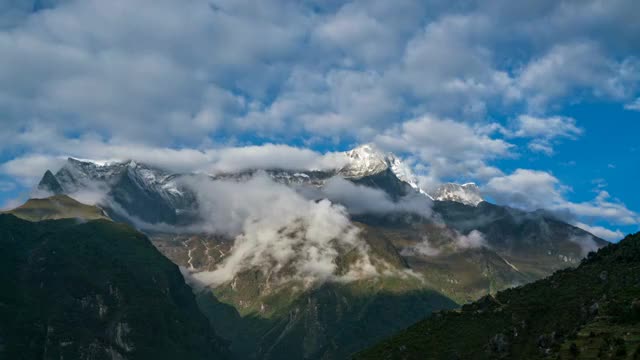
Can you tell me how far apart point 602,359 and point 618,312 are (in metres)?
37.9

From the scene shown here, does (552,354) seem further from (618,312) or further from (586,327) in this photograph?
(618,312)

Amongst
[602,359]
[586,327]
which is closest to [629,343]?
[602,359]

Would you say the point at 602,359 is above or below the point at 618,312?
below

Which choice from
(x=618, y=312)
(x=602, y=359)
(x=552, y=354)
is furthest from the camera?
(x=618, y=312)

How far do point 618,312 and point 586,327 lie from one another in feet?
44.8

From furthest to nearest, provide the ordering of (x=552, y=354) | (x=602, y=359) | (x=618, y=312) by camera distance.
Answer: (x=618, y=312), (x=552, y=354), (x=602, y=359)

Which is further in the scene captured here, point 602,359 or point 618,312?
point 618,312

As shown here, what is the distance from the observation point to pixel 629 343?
512ft

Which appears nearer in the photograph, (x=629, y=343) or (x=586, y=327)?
(x=629, y=343)

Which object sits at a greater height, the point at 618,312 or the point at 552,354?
the point at 618,312

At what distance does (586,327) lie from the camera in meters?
178

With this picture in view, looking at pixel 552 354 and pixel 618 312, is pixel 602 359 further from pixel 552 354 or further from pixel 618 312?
pixel 618 312

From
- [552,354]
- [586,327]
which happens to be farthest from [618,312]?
[552,354]

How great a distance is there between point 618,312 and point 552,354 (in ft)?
98.8
